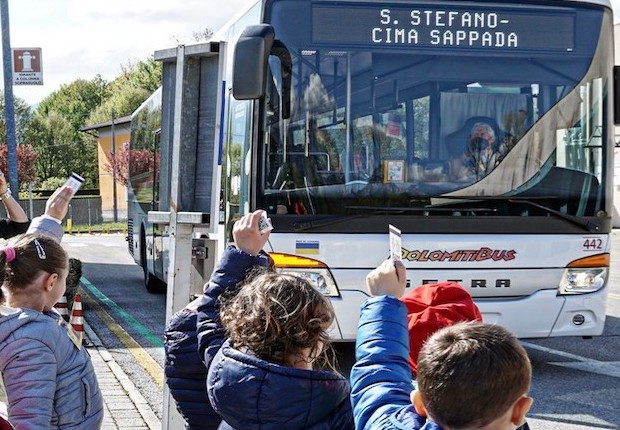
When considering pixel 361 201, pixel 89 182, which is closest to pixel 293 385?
pixel 361 201

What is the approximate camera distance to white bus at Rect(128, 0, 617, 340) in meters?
7.41

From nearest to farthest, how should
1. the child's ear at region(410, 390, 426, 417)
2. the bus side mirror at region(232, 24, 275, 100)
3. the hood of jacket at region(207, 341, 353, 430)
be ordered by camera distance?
the child's ear at region(410, 390, 426, 417)
the hood of jacket at region(207, 341, 353, 430)
the bus side mirror at region(232, 24, 275, 100)

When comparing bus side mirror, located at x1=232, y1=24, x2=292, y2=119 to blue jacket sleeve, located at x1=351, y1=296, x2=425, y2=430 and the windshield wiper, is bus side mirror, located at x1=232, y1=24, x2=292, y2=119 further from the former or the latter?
blue jacket sleeve, located at x1=351, y1=296, x2=425, y2=430

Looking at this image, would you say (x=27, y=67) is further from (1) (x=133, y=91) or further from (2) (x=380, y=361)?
(1) (x=133, y=91)

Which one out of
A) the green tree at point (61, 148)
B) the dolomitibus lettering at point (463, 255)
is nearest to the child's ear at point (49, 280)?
the dolomitibus lettering at point (463, 255)

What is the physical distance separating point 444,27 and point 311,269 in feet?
7.22

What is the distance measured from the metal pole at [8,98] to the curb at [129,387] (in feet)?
28.0

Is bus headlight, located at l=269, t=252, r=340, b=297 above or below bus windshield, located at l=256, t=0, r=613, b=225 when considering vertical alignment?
below

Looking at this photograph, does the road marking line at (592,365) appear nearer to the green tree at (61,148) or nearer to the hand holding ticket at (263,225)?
the hand holding ticket at (263,225)

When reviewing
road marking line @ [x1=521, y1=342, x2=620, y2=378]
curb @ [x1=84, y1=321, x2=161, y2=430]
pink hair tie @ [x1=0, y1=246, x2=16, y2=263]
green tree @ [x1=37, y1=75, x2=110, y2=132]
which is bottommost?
road marking line @ [x1=521, y1=342, x2=620, y2=378]

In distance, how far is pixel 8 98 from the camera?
18.2 meters

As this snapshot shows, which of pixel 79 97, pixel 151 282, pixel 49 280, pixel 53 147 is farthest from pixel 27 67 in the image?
pixel 79 97

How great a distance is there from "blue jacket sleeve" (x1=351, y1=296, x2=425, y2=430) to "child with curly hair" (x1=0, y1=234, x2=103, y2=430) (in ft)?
4.07

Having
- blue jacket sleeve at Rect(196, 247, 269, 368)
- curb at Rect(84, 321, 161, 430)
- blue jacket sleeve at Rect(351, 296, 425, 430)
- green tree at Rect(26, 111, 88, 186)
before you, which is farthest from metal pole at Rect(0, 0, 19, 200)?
green tree at Rect(26, 111, 88, 186)
